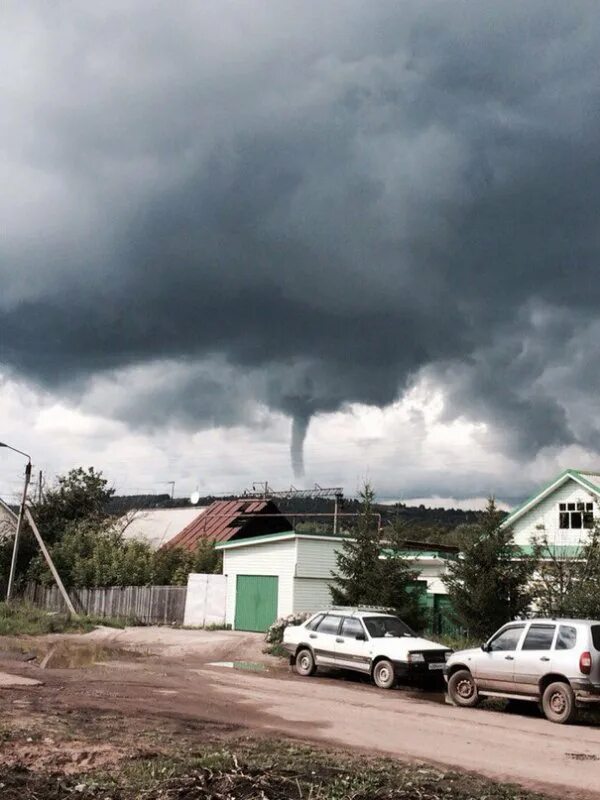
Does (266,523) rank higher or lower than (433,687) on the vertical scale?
higher

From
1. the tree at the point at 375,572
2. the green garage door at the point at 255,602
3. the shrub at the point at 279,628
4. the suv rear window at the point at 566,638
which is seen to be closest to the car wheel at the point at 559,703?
the suv rear window at the point at 566,638

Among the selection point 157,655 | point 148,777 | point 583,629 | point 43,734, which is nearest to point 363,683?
point 583,629

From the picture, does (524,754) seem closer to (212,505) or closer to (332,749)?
(332,749)

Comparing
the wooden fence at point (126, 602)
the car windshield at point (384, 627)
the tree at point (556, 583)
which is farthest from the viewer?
the wooden fence at point (126, 602)

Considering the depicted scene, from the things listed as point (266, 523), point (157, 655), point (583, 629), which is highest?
point (266, 523)

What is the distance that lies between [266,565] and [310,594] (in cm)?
227

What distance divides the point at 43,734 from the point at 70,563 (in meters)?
34.0

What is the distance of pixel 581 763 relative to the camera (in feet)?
35.6

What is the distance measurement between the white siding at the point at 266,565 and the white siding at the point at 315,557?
0.31m

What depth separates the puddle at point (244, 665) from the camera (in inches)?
905

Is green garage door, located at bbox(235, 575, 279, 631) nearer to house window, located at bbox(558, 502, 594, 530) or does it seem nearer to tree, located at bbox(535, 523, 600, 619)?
tree, located at bbox(535, 523, 600, 619)

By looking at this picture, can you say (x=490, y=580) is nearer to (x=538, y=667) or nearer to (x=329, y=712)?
(x=538, y=667)

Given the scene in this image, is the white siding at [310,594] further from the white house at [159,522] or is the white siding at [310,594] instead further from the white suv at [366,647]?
the white house at [159,522]

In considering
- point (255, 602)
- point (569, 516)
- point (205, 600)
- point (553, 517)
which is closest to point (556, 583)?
point (255, 602)
